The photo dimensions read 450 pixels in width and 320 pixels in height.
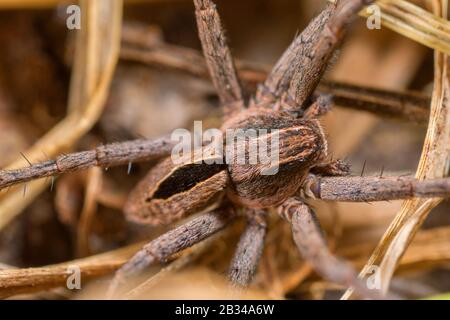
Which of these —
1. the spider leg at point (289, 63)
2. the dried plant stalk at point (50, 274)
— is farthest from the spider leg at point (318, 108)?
the dried plant stalk at point (50, 274)

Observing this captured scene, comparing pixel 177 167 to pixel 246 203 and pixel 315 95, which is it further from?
pixel 315 95

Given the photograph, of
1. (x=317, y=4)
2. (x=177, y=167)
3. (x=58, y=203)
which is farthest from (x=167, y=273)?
(x=317, y=4)

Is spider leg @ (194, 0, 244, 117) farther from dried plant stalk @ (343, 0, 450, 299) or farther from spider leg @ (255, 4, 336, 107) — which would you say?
dried plant stalk @ (343, 0, 450, 299)

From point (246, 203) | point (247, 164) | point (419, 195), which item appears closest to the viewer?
point (419, 195)

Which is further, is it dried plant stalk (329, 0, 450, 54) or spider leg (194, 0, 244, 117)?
spider leg (194, 0, 244, 117)

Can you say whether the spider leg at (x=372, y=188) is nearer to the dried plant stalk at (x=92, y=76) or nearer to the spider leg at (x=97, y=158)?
the spider leg at (x=97, y=158)

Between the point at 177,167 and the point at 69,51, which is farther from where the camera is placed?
the point at 69,51

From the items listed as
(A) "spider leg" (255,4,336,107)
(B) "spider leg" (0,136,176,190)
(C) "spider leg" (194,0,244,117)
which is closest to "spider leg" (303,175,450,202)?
(A) "spider leg" (255,4,336,107)
